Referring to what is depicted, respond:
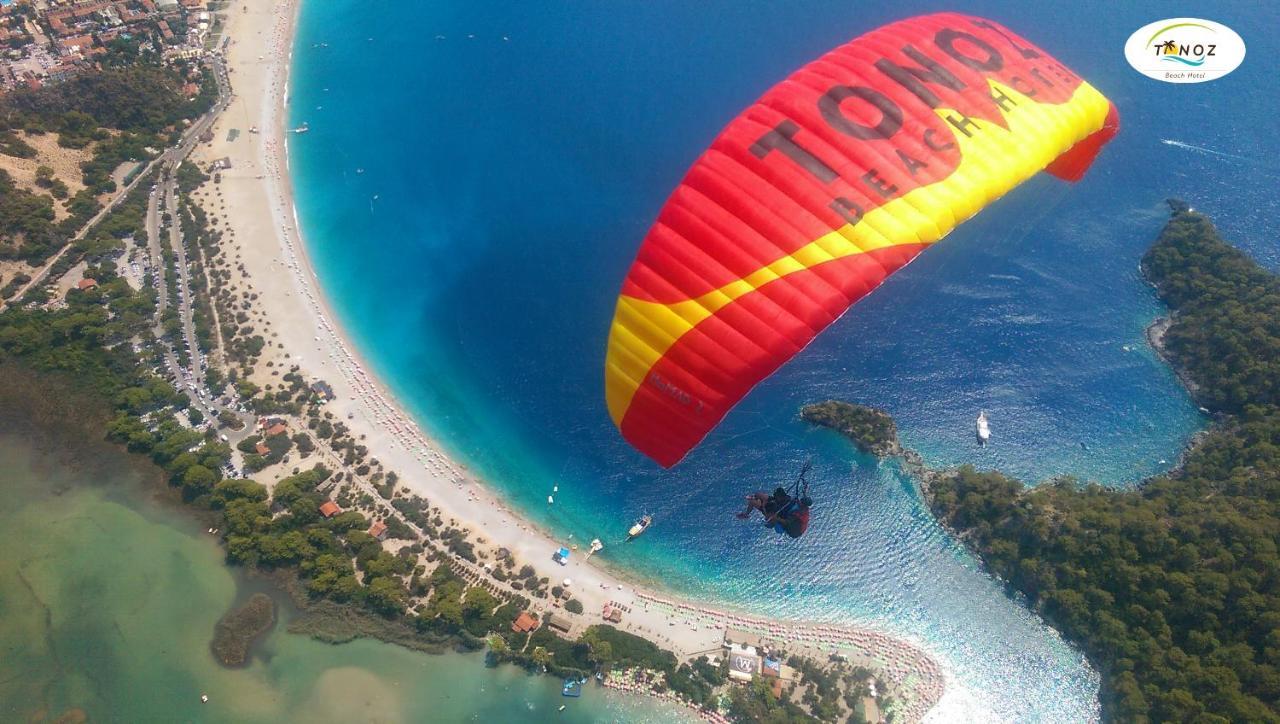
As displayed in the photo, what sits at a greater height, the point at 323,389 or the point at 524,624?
the point at 323,389

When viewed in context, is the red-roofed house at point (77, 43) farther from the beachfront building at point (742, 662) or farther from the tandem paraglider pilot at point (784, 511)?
the beachfront building at point (742, 662)

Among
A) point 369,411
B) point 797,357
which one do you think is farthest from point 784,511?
point 369,411

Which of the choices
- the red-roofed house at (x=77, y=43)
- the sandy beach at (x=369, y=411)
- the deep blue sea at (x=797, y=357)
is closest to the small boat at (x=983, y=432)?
the deep blue sea at (x=797, y=357)

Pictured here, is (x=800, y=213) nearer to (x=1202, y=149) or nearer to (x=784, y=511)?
(x=784, y=511)

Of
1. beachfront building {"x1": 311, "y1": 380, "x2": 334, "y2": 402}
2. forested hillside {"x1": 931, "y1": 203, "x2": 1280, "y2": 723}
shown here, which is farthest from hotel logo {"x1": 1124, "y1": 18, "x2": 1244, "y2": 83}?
beachfront building {"x1": 311, "y1": 380, "x2": 334, "y2": 402}

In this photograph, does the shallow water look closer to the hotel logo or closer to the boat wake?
the boat wake

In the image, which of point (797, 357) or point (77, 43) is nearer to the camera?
point (797, 357)

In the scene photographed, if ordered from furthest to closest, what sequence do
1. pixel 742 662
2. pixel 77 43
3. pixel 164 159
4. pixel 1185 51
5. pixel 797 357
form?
1. pixel 77 43
2. pixel 164 159
3. pixel 1185 51
4. pixel 797 357
5. pixel 742 662

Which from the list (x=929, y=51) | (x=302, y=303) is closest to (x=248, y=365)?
(x=302, y=303)
